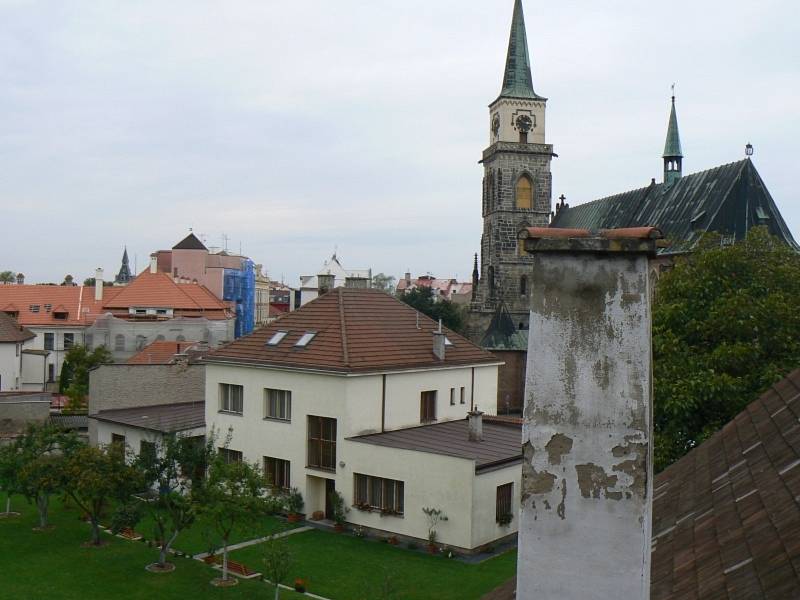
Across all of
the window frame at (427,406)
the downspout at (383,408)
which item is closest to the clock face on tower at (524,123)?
the window frame at (427,406)

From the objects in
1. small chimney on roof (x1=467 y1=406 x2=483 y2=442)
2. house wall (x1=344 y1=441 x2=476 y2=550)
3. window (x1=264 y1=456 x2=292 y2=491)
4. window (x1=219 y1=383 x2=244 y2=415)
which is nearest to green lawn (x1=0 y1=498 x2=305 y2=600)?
house wall (x1=344 y1=441 x2=476 y2=550)

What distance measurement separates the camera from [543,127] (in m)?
67.9

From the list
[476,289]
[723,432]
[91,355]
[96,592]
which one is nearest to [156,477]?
[96,592]

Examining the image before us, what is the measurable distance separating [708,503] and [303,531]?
17.6 meters

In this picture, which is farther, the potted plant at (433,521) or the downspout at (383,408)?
the downspout at (383,408)

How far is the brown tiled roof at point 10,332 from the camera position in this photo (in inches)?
1912

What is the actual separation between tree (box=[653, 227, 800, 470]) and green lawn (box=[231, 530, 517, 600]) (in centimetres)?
564

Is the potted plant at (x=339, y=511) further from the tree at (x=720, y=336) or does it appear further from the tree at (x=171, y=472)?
the tree at (x=720, y=336)

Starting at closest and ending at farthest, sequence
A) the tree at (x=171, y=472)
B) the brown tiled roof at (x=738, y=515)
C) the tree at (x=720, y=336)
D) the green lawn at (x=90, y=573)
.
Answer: the brown tiled roof at (x=738, y=515), the tree at (x=720, y=336), the green lawn at (x=90, y=573), the tree at (x=171, y=472)

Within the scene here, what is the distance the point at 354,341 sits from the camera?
2573 cm

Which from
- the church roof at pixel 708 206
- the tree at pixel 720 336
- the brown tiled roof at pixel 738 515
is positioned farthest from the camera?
the church roof at pixel 708 206

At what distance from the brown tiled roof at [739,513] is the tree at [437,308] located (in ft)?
221

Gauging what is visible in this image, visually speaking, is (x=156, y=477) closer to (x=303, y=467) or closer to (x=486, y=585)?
(x=303, y=467)

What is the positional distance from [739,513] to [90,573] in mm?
17208
